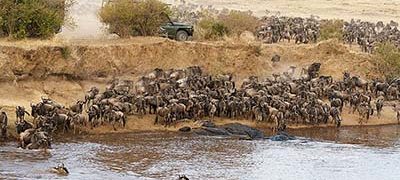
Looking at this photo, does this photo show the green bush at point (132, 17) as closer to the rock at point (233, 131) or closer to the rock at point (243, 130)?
the rock at point (243, 130)

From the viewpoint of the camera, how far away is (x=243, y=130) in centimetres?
3734

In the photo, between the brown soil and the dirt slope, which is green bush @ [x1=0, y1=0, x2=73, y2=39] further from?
the dirt slope

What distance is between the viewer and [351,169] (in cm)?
3155

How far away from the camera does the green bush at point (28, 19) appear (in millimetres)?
41688

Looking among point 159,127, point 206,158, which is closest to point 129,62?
point 159,127

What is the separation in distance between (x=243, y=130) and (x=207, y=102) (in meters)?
2.23

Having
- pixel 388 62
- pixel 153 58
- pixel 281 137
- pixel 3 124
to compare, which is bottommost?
pixel 281 137

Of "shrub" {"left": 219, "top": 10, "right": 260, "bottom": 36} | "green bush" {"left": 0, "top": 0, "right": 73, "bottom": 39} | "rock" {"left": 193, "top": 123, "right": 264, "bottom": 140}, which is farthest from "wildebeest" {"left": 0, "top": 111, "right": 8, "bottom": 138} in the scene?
"shrub" {"left": 219, "top": 10, "right": 260, "bottom": 36}

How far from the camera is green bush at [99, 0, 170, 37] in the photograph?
4744cm

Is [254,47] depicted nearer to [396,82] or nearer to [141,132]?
[396,82]

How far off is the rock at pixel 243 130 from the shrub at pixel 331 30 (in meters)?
18.1

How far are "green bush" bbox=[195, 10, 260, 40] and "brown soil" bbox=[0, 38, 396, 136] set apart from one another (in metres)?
2.56

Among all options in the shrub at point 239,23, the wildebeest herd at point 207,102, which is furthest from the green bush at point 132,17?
the shrub at point 239,23

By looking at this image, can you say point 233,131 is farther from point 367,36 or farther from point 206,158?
point 367,36
